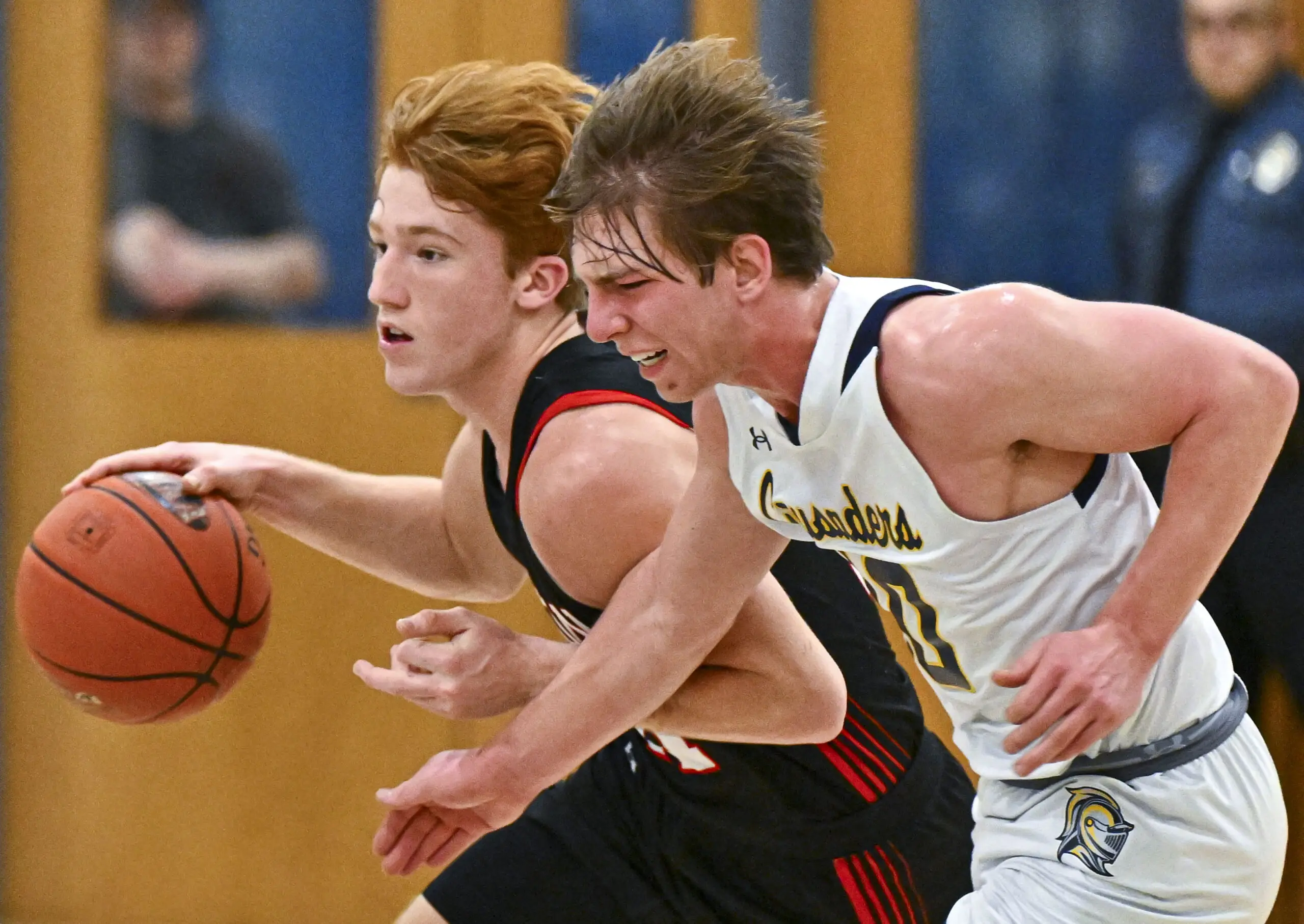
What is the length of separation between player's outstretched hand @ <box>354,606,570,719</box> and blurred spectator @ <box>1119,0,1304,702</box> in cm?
207

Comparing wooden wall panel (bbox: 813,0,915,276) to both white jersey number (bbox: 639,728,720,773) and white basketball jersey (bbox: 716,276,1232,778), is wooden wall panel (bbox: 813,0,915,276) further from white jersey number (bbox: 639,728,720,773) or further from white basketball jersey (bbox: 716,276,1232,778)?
white basketball jersey (bbox: 716,276,1232,778)

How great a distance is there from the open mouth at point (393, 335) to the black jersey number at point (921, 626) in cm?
95

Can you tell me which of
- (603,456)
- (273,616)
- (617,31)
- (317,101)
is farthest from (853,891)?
(317,101)

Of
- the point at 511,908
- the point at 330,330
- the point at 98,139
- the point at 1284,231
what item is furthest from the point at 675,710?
the point at 98,139

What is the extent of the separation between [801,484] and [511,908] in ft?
3.63

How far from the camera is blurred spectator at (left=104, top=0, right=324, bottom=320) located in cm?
499

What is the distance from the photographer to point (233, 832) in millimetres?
4930

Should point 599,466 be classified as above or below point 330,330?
above

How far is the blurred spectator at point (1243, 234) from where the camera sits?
3768mm

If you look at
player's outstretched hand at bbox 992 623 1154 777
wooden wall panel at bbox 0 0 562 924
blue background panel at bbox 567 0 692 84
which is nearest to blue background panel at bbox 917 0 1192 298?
blue background panel at bbox 567 0 692 84

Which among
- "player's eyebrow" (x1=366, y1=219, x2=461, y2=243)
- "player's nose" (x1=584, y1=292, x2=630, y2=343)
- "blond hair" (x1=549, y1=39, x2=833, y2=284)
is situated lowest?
"player's eyebrow" (x1=366, y1=219, x2=461, y2=243)

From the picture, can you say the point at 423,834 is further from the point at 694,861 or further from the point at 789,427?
the point at 789,427

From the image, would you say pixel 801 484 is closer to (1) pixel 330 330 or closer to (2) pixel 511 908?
(2) pixel 511 908

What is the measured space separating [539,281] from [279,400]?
2418 mm
